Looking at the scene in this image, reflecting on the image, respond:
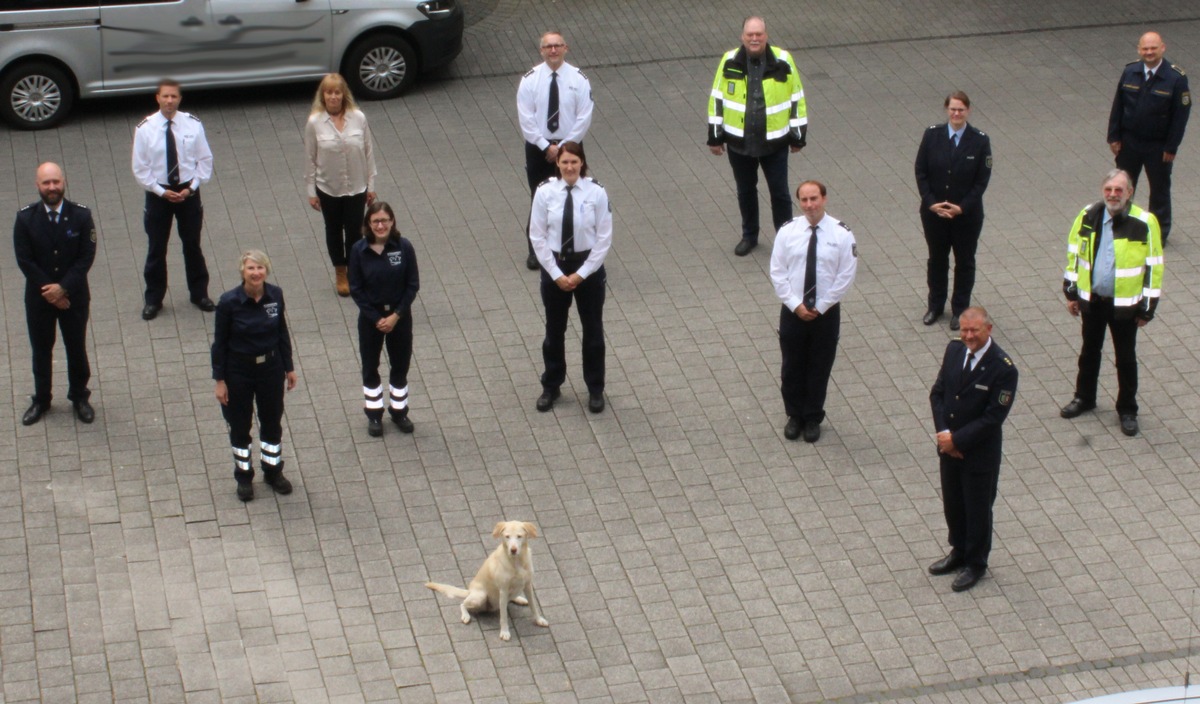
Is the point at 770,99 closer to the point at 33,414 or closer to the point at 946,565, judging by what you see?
the point at 946,565

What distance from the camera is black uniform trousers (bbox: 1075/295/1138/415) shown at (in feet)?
36.2

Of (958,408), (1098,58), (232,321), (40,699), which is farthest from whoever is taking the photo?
(1098,58)

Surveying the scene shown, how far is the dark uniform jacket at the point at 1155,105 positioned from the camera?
13.3 metres

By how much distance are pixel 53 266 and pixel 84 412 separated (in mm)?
1026

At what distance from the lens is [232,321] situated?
10.0 meters

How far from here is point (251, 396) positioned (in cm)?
1024

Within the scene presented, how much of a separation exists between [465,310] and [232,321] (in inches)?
121

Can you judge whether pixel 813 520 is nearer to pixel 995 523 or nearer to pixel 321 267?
pixel 995 523

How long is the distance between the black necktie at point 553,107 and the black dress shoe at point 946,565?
5063 millimetres

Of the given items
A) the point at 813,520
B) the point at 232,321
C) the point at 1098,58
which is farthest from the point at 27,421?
the point at 1098,58

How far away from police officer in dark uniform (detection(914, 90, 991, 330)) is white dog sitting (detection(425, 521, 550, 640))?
15.1 feet

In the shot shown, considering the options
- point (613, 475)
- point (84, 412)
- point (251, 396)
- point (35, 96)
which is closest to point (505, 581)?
point (613, 475)

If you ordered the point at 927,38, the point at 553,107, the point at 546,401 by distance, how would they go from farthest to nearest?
the point at 927,38 < the point at 553,107 < the point at 546,401

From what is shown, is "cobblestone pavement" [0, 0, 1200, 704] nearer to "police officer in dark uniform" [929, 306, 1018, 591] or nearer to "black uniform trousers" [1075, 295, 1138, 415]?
"black uniform trousers" [1075, 295, 1138, 415]
